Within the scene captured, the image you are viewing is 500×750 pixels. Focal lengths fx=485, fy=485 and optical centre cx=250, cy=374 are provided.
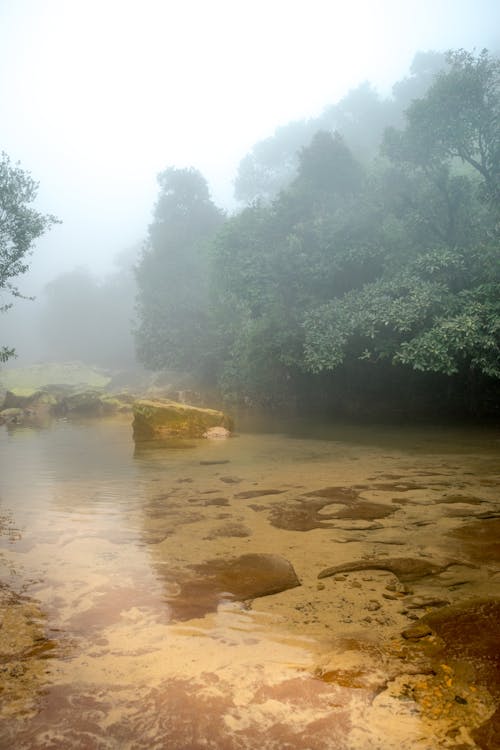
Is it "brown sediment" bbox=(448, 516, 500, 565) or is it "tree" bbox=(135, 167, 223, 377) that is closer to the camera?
"brown sediment" bbox=(448, 516, 500, 565)

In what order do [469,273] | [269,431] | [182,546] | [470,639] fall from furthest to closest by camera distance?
[269,431] → [469,273] → [182,546] → [470,639]

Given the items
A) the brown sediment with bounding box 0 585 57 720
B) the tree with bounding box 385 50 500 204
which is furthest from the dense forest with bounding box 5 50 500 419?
the brown sediment with bounding box 0 585 57 720

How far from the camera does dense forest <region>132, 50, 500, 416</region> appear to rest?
48.9ft

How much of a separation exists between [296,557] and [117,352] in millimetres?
65918

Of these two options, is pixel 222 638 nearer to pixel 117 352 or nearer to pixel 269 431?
pixel 269 431

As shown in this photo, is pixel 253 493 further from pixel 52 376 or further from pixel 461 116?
pixel 52 376

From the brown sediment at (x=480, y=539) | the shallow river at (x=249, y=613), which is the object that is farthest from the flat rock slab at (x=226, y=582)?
the brown sediment at (x=480, y=539)

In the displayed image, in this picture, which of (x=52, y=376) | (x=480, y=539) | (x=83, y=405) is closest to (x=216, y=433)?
(x=480, y=539)

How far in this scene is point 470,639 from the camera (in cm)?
327

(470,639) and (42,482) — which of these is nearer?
(470,639)

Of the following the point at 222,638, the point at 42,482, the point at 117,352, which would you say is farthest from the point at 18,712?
the point at 117,352

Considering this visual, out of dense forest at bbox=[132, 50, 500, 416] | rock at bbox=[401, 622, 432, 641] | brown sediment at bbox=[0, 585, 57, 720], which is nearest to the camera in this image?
brown sediment at bbox=[0, 585, 57, 720]

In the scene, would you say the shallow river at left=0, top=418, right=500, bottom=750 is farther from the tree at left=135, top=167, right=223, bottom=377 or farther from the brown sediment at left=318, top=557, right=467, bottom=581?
the tree at left=135, top=167, right=223, bottom=377

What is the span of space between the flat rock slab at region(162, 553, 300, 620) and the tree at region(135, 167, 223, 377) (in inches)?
1021
